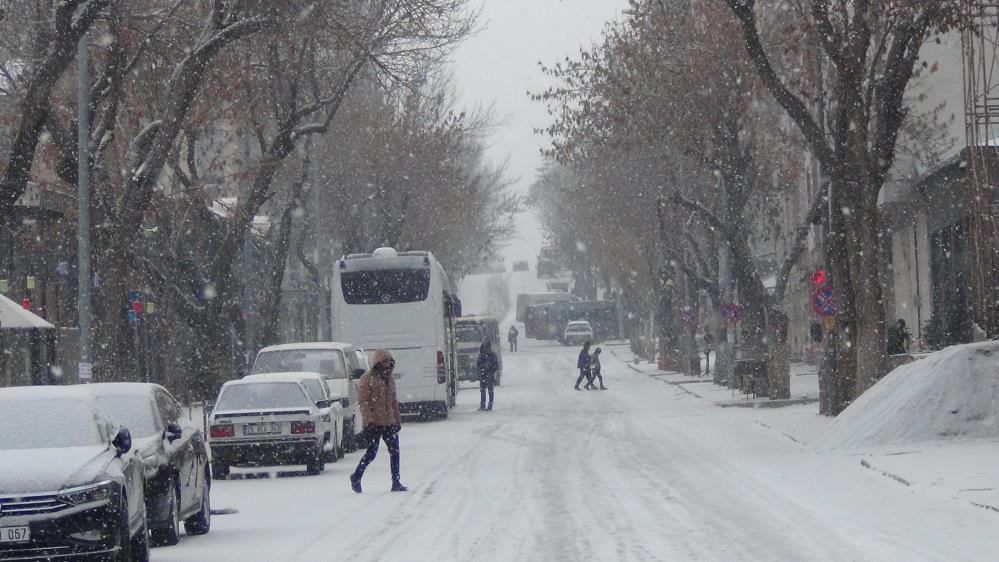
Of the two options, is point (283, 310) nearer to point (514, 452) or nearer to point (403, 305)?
point (403, 305)

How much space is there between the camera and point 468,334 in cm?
5625

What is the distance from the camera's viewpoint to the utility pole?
80.0 feet

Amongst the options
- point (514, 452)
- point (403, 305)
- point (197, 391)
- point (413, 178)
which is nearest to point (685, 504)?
point (514, 452)

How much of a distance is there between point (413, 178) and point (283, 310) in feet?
72.4

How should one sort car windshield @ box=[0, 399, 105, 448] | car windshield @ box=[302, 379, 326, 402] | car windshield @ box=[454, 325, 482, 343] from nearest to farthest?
car windshield @ box=[0, 399, 105, 448] → car windshield @ box=[302, 379, 326, 402] → car windshield @ box=[454, 325, 482, 343]

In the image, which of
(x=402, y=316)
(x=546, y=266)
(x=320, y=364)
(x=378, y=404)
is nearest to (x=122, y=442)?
(x=378, y=404)

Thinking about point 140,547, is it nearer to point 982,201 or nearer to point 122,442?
point 122,442

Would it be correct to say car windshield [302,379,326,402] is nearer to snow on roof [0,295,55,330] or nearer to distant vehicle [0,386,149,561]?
snow on roof [0,295,55,330]

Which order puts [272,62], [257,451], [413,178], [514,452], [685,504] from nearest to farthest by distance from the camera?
[685,504], [257,451], [514,452], [272,62], [413,178]

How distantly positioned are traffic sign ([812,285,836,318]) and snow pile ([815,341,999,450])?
6887 millimetres

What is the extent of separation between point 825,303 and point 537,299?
90.4 metres

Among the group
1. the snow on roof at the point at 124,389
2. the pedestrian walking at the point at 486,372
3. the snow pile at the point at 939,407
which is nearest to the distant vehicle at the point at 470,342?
the pedestrian walking at the point at 486,372

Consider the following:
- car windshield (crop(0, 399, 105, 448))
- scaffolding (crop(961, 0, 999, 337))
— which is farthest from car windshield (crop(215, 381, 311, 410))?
scaffolding (crop(961, 0, 999, 337))

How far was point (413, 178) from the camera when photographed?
2190 inches
